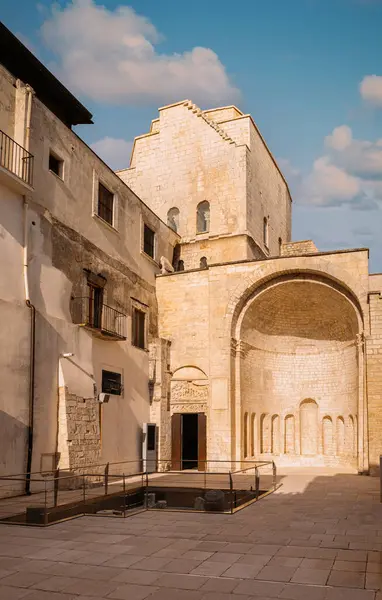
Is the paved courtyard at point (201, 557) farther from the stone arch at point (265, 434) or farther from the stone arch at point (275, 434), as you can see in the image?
the stone arch at point (275, 434)

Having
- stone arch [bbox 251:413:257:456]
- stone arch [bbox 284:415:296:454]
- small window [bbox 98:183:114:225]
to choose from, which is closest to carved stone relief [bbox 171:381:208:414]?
stone arch [bbox 251:413:257:456]

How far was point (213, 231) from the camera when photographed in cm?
2698

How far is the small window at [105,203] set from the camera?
19.1m

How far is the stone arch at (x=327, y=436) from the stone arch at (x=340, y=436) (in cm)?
32

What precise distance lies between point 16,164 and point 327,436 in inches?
613

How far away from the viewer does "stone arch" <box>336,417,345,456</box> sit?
22062 mm

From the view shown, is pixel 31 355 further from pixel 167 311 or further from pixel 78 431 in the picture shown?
pixel 167 311

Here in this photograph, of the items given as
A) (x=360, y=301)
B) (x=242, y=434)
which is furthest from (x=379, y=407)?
(x=242, y=434)

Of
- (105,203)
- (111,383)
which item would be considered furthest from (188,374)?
(105,203)

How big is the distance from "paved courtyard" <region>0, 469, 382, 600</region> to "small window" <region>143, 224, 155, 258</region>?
513 inches

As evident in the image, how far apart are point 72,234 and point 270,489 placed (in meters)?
9.13

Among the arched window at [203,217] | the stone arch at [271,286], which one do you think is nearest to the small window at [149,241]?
the stone arch at [271,286]

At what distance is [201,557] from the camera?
760 centimetres

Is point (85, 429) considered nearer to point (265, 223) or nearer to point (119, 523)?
point (119, 523)
